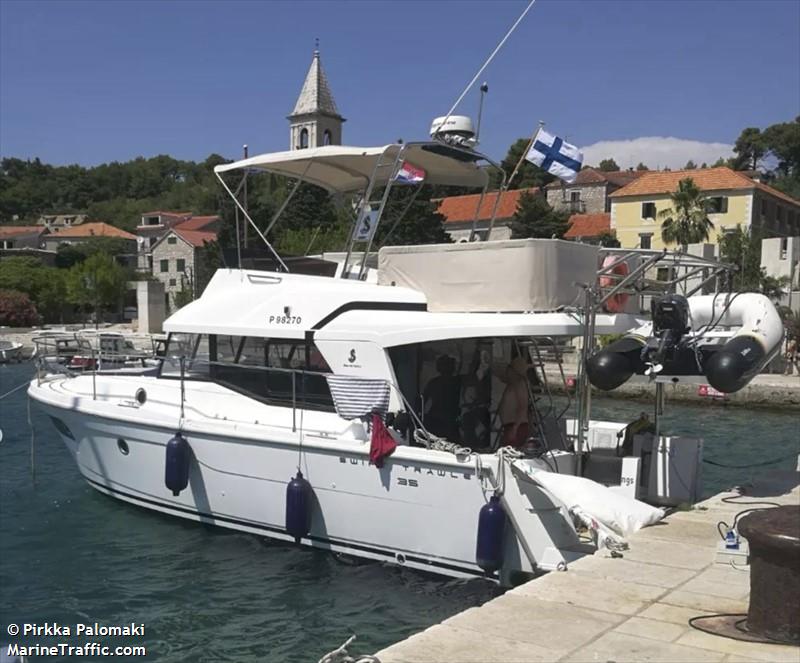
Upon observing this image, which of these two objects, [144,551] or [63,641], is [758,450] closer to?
[144,551]

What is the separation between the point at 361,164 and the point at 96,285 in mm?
54354

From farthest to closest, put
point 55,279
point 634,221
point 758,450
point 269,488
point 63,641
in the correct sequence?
point 55,279 < point 634,221 < point 758,450 < point 269,488 < point 63,641

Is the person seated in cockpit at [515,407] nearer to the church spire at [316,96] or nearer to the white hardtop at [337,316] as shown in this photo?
the white hardtop at [337,316]

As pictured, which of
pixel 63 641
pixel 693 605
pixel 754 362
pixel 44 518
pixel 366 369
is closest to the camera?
pixel 693 605

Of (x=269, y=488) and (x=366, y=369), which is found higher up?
(x=366, y=369)

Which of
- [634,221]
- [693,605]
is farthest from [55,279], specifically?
[693,605]

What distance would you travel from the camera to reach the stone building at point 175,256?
65500 mm

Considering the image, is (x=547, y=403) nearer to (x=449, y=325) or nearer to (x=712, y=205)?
(x=449, y=325)

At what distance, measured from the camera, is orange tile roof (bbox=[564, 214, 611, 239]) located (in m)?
57.5

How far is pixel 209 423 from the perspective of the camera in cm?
948

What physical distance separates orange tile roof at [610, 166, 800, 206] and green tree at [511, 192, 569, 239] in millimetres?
6353

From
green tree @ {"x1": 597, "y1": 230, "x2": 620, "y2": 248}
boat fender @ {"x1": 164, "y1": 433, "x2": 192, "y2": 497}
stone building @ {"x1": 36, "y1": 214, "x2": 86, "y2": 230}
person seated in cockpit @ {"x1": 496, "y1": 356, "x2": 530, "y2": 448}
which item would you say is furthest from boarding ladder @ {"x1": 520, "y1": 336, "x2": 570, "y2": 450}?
stone building @ {"x1": 36, "y1": 214, "x2": 86, "y2": 230}

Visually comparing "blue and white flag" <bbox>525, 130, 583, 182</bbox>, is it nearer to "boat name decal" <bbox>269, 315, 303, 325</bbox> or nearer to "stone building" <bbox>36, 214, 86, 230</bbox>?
"boat name decal" <bbox>269, 315, 303, 325</bbox>

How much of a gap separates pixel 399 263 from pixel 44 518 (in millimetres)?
5840
